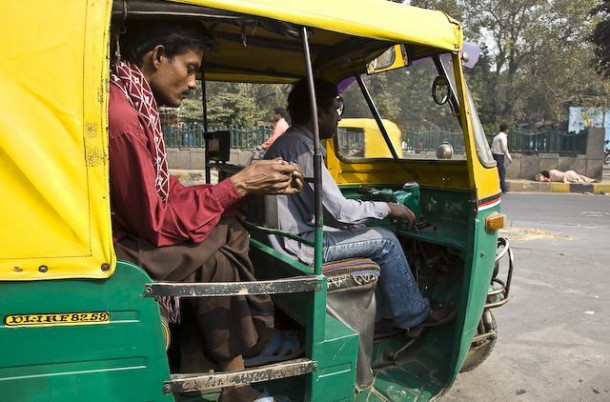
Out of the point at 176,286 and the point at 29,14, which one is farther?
the point at 176,286

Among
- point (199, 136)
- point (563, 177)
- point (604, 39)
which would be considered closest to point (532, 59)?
point (604, 39)

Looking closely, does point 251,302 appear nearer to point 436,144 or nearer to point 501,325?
point 436,144

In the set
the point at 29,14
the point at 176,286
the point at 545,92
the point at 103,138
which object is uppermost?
the point at 545,92

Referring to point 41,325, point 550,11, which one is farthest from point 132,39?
point 550,11

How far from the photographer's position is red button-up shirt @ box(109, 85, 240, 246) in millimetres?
1744

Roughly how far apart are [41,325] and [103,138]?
0.64 m

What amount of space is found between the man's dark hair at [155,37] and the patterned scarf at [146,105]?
0.28 feet

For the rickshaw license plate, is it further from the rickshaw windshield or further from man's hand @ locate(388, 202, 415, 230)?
the rickshaw windshield

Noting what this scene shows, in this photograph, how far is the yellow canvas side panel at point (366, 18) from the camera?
5.96 ft

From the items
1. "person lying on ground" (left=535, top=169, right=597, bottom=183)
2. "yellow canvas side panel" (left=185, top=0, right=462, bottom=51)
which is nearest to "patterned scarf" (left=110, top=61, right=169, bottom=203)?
"yellow canvas side panel" (left=185, top=0, right=462, bottom=51)

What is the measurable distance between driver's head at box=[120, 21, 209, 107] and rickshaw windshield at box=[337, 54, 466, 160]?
4.27 feet

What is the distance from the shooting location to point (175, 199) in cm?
204

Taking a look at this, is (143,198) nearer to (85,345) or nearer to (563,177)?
(85,345)

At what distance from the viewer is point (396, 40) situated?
217 centimetres
